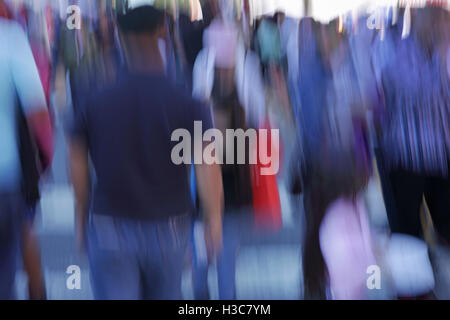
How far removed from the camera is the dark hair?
201 centimetres

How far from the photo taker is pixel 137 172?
80.1 inches

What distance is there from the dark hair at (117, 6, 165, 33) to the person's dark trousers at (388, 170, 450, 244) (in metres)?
1.30

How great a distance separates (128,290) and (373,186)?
4.02 feet

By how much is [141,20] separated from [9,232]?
1.11 m

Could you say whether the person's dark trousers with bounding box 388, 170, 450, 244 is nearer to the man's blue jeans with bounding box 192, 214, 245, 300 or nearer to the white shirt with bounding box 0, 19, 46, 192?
the man's blue jeans with bounding box 192, 214, 245, 300

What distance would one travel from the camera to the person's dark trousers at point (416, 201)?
238 centimetres

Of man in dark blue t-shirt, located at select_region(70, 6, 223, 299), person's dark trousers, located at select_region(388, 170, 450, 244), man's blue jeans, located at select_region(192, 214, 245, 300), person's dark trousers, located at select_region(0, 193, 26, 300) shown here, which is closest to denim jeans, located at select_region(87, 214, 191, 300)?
man in dark blue t-shirt, located at select_region(70, 6, 223, 299)

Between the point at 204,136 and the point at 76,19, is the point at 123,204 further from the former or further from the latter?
the point at 76,19

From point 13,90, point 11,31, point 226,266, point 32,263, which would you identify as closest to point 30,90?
point 13,90

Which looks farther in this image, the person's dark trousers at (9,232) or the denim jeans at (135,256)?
the person's dark trousers at (9,232)

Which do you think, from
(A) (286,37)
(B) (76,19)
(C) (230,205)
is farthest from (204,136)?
(B) (76,19)

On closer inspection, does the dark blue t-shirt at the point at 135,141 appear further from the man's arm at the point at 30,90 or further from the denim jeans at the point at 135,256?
the man's arm at the point at 30,90

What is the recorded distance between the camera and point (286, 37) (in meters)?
2.30

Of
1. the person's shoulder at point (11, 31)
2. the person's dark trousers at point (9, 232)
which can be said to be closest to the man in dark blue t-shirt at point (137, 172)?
the person's dark trousers at point (9, 232)
